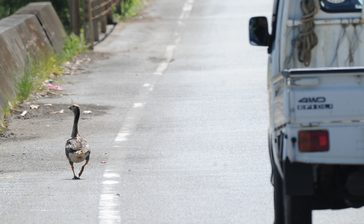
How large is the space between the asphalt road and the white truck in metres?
1.36

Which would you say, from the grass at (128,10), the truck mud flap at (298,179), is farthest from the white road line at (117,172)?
the grass at (128,10)

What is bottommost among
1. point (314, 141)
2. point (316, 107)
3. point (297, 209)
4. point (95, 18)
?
point (95, 18)

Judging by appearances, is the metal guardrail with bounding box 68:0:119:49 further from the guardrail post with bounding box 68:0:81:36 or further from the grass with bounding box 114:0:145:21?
the grass with bounding box 114:0:145:21

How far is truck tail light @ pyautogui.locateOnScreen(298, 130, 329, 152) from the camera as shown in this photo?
793 centimetres

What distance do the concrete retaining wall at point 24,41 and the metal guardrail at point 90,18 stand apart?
1.67 meters

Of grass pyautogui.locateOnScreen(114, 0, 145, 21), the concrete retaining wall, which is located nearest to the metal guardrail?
the concrete retaining wall

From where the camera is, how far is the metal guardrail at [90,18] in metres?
26.6

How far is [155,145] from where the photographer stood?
564 inches

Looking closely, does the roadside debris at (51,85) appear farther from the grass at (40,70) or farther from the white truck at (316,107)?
the white truck at (316,107)

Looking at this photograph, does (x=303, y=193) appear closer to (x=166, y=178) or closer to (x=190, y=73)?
(x=166, y=178)

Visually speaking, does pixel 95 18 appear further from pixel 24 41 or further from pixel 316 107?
pixel 316 107

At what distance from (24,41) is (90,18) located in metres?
6.80

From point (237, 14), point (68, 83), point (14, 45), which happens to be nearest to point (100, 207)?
point (14, 45)

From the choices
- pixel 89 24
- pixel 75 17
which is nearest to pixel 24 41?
pixel 75 17
